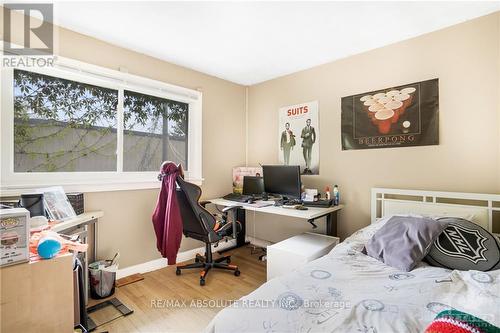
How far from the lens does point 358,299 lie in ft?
3.90

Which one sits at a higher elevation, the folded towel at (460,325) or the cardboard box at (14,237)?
the cardboard box at (14,237)

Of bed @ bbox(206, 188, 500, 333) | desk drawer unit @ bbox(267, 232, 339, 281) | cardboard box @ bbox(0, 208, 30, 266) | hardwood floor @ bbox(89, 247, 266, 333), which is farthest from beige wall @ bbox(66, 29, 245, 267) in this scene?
bed @ bbox(206, 188, 500, 333)

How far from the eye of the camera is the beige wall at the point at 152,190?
2361 mm

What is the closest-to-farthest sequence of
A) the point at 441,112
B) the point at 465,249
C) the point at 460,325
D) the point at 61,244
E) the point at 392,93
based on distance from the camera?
the point at 460,325 → the point at 61,244 → the point at 465,249 → the point at 441,112 → the point at 392,93

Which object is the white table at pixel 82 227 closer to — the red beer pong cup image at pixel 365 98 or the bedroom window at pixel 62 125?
the bedroom window at pixel 62 125

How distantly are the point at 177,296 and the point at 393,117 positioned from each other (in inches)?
108

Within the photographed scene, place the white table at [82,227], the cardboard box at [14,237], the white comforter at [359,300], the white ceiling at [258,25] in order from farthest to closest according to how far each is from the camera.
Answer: the white ceiling at [258,25] < the white table at [82,227] < the cardboard box at [14,237] < the white comforter at [359,300]

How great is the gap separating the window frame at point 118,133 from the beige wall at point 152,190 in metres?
0.09

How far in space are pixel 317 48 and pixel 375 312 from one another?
243cm

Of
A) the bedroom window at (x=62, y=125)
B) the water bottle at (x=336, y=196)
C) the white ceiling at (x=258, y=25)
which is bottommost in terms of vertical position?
the water bottle at (x=336, y=196)

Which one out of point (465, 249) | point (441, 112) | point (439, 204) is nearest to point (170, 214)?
point (465, 249)

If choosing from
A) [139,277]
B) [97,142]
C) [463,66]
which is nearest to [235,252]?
[139,277]

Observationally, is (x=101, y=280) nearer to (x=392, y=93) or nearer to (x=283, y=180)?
(x=283, y=180)

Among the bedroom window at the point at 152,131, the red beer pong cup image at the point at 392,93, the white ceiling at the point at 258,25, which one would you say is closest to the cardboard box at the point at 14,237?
the bedroom window at the point at 152,131
